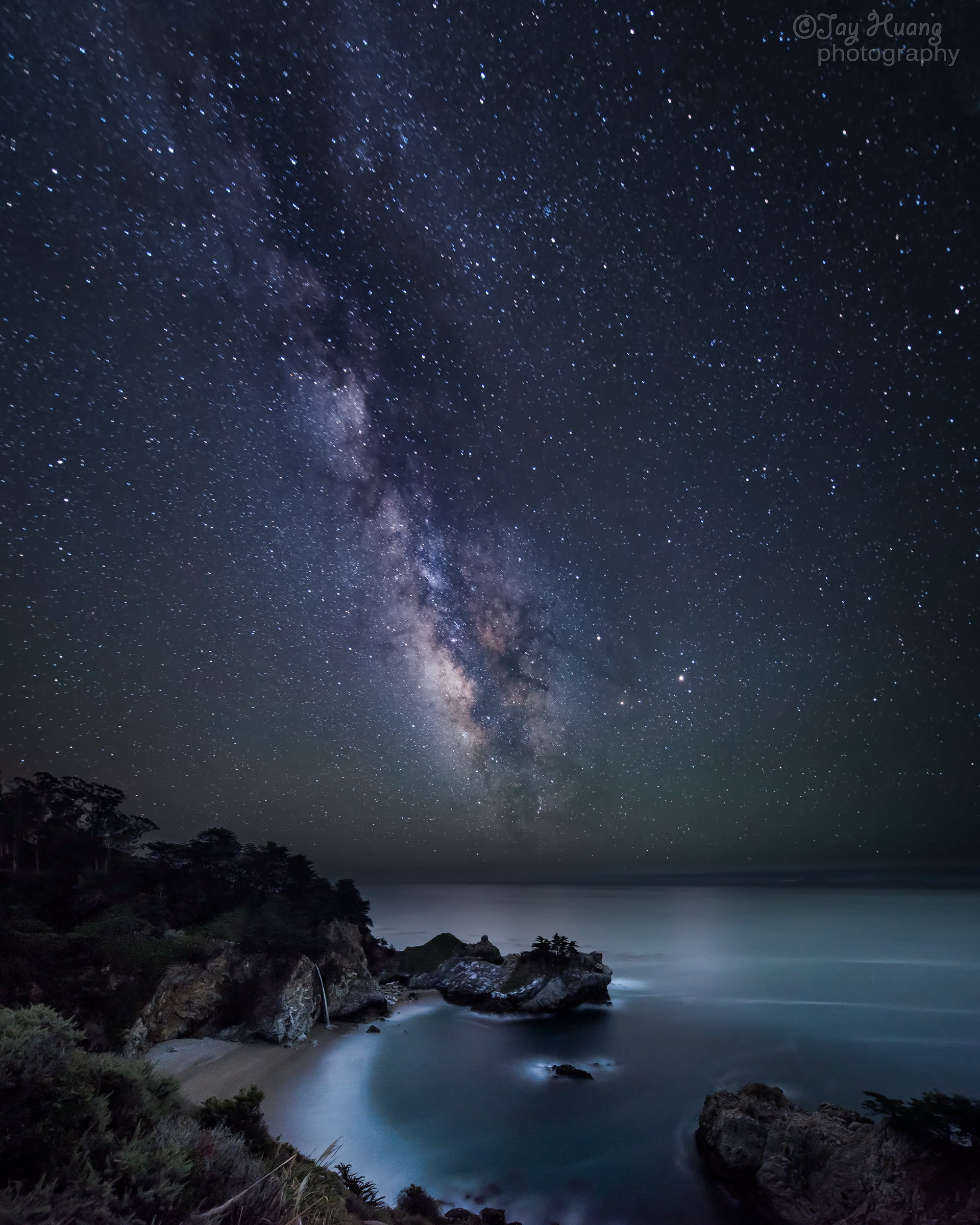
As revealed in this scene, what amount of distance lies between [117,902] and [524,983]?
24566 millimetres

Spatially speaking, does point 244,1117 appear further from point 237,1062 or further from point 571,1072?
point 571,1072

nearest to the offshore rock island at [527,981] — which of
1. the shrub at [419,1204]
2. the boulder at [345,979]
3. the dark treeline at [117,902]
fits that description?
the boulder at [345,979]

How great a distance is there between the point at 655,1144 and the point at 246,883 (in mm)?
27010

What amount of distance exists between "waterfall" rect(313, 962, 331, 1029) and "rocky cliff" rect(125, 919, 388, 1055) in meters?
0.10

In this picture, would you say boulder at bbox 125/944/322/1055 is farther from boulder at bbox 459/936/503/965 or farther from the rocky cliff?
boulder at bbox 459/936/503/965

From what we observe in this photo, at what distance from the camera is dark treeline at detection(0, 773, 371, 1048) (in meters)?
19.7

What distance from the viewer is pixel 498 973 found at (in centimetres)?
3450

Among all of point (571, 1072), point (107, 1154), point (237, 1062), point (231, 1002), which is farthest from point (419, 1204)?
point (231, 1002)

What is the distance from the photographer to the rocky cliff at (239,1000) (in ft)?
71.4

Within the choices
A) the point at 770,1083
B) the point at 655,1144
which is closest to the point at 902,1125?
the point at 655,1144

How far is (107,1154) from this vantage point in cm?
458

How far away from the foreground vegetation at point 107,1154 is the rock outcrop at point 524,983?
31625 mm

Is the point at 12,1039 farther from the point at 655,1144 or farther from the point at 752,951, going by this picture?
the point at 752,951

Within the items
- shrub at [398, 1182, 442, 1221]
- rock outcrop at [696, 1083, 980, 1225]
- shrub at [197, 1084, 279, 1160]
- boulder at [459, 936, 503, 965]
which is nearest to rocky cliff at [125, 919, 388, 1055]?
shrub at [398, 1182, 442, 1221]
